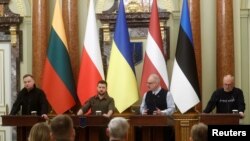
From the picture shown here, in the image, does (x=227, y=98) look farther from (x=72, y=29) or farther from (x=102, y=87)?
(x=72, y=29)

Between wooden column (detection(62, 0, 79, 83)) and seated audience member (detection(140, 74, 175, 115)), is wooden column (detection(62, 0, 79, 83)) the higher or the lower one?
the higher one

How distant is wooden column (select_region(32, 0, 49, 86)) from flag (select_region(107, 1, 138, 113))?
4.02ft

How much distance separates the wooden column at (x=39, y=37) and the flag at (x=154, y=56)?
1.79 meters

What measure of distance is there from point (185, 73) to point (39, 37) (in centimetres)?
260

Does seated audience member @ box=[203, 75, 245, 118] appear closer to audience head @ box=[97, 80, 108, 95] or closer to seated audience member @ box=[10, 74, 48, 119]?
audience head @ box=[97, 80, 108, 95]

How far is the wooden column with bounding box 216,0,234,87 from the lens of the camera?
364 inches

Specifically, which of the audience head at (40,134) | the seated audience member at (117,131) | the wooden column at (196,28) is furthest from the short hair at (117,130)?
the wooden column at (196,28)

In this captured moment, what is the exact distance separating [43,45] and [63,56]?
52cm

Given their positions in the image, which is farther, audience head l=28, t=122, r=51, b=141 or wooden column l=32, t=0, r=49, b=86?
wooden column l=32, t=0, r=49, b=86

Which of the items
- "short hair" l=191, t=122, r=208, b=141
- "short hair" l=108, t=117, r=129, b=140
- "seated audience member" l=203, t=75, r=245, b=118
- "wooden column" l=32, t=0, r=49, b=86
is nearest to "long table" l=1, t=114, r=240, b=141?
"seated audience member" l=203, t=75, r=245, b=118

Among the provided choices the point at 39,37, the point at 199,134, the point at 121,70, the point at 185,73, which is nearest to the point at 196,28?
the point at 185,73

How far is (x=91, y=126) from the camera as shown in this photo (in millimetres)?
7480

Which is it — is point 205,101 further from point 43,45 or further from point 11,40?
point 11,40

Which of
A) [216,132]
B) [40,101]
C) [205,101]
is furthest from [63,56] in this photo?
[216,132]
